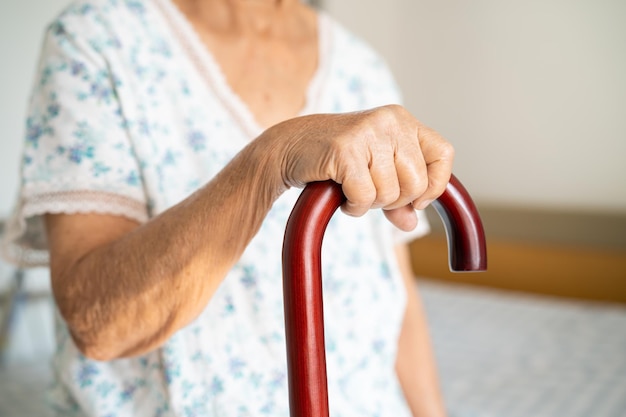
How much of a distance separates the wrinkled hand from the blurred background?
4.02ft

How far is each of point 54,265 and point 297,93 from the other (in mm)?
412

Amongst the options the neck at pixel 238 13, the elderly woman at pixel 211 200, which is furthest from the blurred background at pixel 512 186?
the neck at pixel 238 13

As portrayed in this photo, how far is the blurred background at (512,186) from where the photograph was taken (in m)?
1.82

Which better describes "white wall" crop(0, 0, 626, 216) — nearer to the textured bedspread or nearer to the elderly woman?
the textured bedspread

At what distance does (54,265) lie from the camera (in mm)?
656

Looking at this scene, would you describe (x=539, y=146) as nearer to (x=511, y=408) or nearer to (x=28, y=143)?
(x=511, y=408)

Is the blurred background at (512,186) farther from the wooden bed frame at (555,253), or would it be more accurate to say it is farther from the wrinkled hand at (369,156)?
the wrinkled hand at (369,156)

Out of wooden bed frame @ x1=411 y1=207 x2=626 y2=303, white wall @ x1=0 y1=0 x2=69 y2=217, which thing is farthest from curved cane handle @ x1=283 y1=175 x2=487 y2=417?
wooden bed frame @ x1=411 y1=207 x2=626 y2=303

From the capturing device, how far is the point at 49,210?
67 centimetres

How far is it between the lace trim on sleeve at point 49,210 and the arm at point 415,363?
1.43ft

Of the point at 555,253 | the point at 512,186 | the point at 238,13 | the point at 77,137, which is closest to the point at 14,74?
the point at 238,13

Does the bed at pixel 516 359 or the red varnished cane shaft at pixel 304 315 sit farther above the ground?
the red varnished cane shaft at pixel 304 315

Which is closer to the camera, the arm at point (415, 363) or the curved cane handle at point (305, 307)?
the curved cane handle at point (305, 307)

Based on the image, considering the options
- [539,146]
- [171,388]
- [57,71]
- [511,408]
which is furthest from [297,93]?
[539,146]
